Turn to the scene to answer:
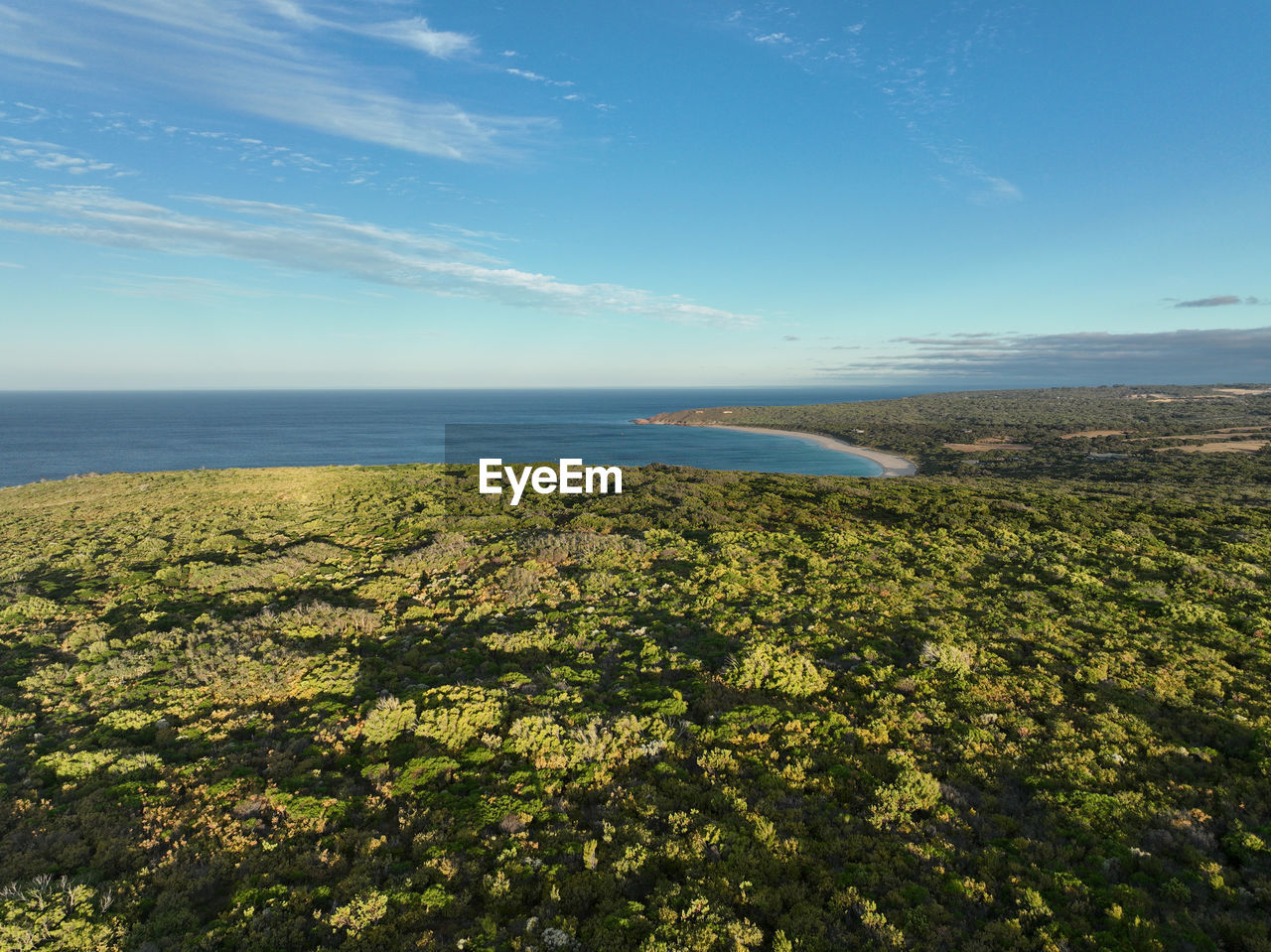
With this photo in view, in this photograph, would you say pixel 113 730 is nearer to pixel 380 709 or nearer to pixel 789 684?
pixel 380 709

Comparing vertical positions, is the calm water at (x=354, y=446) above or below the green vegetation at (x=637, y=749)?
above

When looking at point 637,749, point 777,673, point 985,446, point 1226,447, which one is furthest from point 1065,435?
point 637,749

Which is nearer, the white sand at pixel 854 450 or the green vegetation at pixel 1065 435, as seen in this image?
the green vegetation at pixel 1065 435

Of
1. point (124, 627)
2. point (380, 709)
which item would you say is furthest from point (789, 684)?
point (124, 627)

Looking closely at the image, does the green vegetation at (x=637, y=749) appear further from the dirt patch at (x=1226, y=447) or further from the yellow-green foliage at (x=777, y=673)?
the dirt patch at (x=1226, y=447)

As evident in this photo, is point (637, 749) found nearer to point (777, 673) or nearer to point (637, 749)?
point (637, 749)

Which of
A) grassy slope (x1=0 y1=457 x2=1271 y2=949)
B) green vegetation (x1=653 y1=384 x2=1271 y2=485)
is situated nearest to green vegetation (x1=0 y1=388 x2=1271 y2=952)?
grassy slope (x1=0 y1=457 x2=1271 y2=949)

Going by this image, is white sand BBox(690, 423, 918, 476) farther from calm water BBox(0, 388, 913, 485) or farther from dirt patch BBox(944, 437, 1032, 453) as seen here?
dirt patch BBox(944, 437, 1032, 453)

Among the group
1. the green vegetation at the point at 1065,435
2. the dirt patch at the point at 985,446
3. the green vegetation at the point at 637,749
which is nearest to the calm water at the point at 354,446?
the green vegetation at the point at 1065,435
